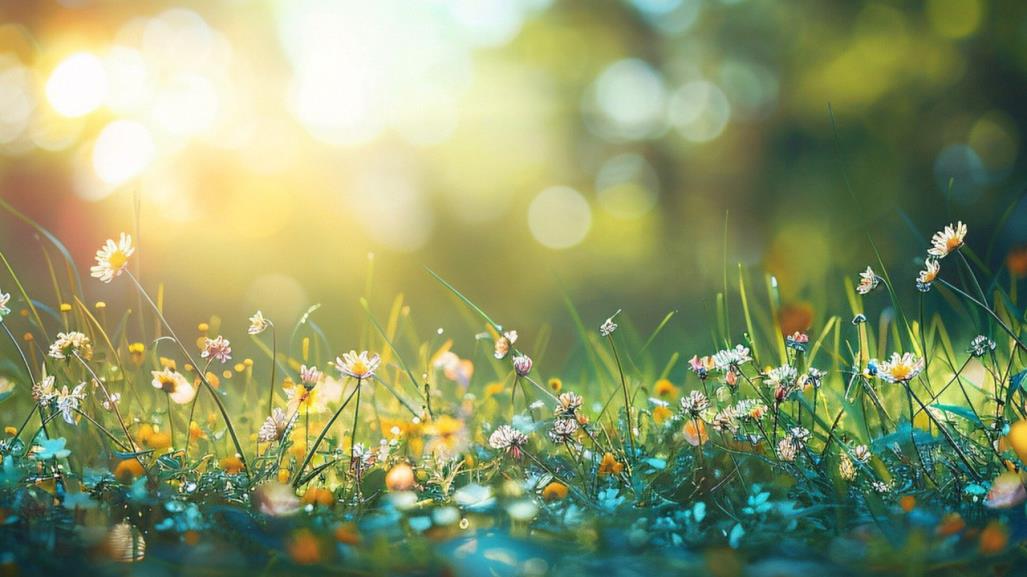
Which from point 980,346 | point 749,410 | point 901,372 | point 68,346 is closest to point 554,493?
point 749,410

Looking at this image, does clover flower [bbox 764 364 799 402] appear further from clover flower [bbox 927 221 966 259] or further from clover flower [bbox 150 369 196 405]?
clover flower [bbox 150 369 196 405]

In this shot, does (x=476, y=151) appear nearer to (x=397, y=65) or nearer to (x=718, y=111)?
(x=397, y=65)

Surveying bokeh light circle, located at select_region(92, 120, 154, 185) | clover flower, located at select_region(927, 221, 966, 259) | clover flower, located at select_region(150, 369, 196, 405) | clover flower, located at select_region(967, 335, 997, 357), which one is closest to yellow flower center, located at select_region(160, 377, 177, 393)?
clover flower, located at select_region(150, 369, 196, 405)

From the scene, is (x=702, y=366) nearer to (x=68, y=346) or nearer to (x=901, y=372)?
(x=901, y=372)

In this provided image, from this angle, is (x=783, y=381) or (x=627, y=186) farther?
(x=627, y=186)

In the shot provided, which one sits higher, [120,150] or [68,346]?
[120,150]

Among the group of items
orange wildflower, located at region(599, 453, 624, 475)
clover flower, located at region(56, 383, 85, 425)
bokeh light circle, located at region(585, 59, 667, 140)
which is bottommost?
orange wildflower, located at region(599, 453, 624, 475)

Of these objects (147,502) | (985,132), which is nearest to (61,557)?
(147,502)
